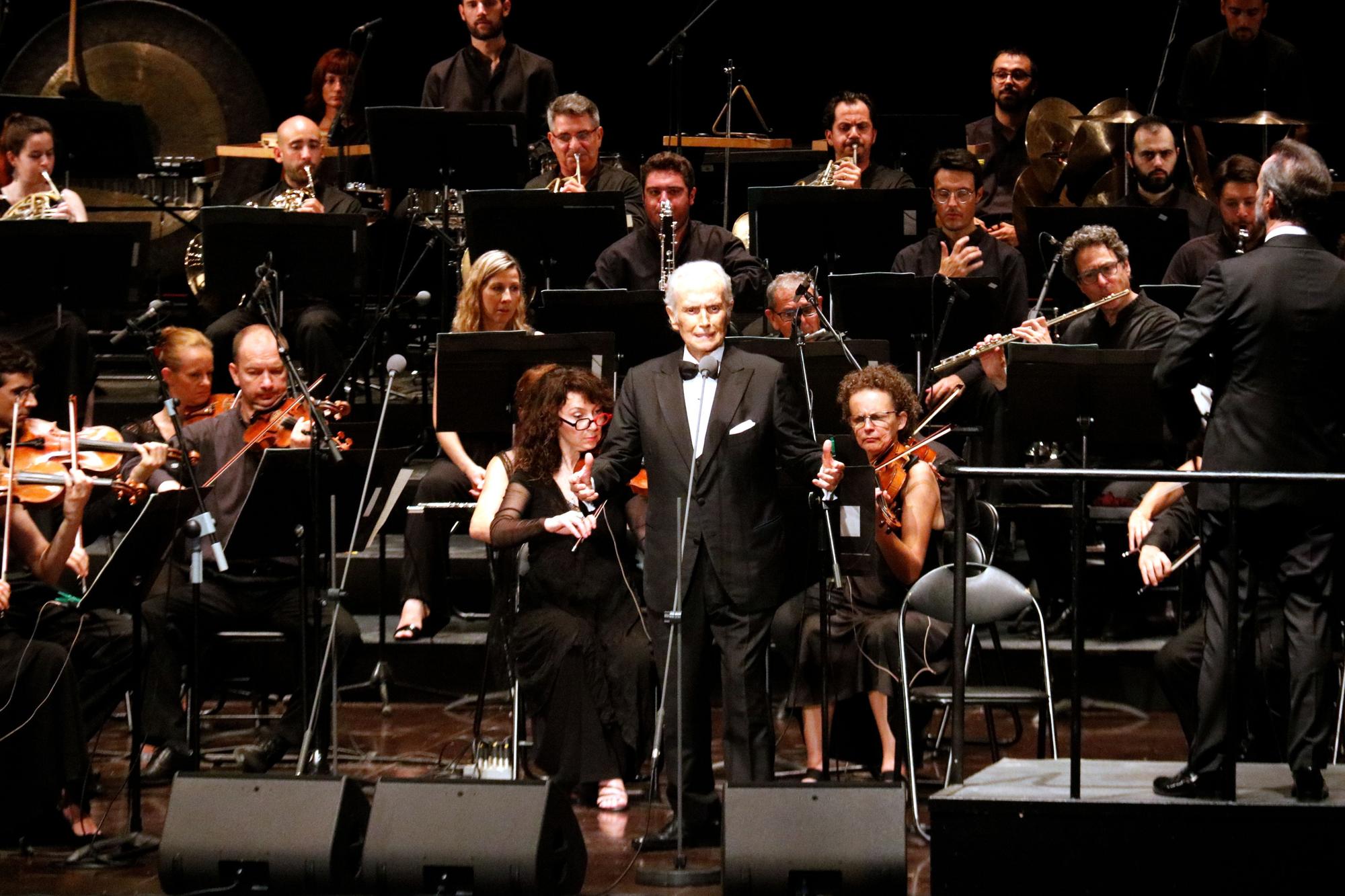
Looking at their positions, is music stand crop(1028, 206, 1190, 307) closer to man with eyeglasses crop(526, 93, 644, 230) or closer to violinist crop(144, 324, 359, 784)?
man with eyeglasses crop(526, 93, 644, 230)

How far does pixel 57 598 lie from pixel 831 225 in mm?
3143

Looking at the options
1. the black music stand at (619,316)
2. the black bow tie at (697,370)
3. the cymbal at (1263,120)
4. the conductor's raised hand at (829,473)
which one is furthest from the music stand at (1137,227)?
the conductor's raised hand at (829,473)

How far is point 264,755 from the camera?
5.56 metres

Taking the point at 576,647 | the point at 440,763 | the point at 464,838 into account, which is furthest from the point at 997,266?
the point at 464,838

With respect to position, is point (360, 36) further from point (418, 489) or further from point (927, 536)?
point (927, 536)

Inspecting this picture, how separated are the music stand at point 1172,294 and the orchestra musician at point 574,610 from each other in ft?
7.16

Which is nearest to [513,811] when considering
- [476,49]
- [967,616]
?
[967,616]

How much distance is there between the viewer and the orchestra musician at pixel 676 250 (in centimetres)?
705

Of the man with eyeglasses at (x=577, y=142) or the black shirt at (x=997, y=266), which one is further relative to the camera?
the man with eyeglasses at (x=577, y=142)

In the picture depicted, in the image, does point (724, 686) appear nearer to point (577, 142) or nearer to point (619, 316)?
point (619, 316)

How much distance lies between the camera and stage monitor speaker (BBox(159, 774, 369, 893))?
425cm

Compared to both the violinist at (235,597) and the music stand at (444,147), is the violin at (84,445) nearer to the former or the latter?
the violinist at (235,597)

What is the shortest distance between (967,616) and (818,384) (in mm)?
1109

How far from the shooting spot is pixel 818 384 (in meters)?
5.81
